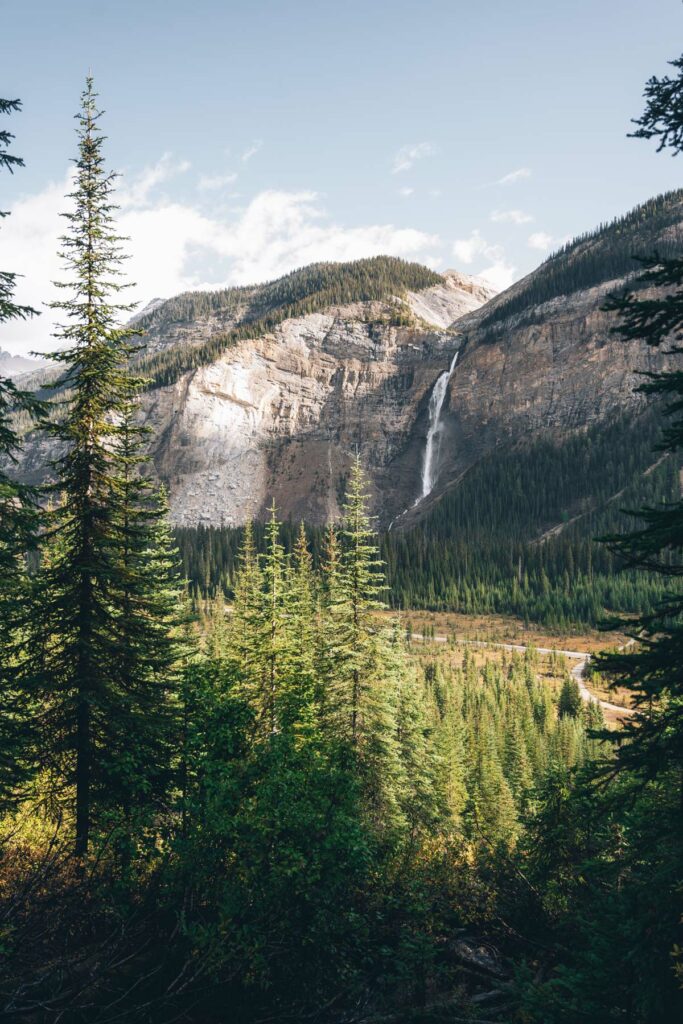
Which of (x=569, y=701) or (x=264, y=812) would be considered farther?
(x=569, y=701)

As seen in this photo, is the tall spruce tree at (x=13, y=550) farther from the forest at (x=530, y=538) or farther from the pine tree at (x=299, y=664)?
the forest at (x=530, y=538)

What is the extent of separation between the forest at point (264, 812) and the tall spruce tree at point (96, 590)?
0.07 m

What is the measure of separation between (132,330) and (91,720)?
34.0ft

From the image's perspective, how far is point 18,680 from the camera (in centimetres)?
1427

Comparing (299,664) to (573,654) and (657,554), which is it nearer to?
(657,554)

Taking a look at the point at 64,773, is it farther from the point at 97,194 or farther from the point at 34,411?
the point at 97,194

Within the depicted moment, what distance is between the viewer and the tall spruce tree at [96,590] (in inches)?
575

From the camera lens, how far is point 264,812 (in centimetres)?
1069

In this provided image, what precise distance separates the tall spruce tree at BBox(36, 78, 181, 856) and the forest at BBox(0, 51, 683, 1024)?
65mm

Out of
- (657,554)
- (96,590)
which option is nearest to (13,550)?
(96,590)

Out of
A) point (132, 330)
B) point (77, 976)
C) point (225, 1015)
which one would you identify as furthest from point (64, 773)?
point (132, 330)

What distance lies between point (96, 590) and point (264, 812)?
758 centimetres

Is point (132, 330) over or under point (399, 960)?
over

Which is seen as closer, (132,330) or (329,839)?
(329,839)
